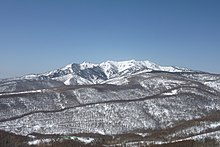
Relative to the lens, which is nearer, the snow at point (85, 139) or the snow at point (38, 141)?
the snow at point (38, 141)

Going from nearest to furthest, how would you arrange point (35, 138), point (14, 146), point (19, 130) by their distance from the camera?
point (14, 146) < point (35, 138) < point (19, 130)

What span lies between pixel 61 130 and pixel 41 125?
38.1 ft

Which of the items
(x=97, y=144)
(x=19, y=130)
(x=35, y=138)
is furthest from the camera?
(x=19, y=130)

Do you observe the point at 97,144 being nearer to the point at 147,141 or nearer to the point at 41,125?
the point at 147,141

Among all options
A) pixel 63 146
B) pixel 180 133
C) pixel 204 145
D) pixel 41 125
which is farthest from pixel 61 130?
pixel 204 145

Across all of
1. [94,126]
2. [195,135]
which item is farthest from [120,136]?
A: [195,135]

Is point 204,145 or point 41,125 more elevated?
point 41,125

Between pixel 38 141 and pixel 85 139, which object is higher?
pixel 38 141

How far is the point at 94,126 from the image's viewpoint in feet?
655

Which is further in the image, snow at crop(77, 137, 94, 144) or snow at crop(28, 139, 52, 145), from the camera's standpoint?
snow at crop(77, 137, 94, 144)

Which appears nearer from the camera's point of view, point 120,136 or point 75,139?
point 75,139

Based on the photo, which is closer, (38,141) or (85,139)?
(38,141)

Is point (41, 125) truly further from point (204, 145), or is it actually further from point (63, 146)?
point (204, 145)

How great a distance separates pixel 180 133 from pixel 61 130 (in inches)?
2227
